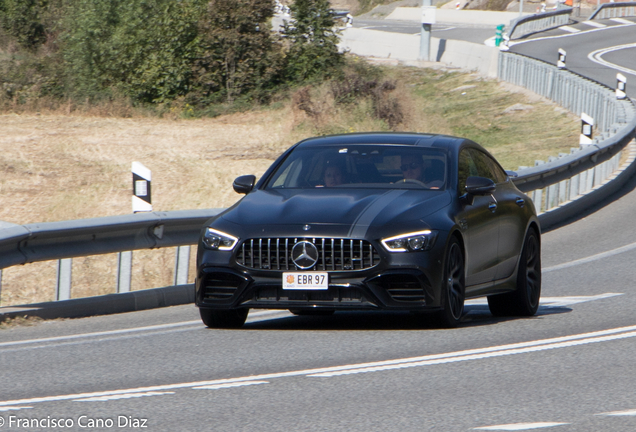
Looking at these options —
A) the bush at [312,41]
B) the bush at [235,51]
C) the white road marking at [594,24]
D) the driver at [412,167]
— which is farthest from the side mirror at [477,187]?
the white road marking at [594,24]

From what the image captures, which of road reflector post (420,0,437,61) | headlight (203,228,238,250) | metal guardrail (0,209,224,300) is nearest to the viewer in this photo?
headlight (203,228,238,250)

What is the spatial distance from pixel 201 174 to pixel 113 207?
Answer: 371 centimetres

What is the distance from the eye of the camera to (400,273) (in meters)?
7.94

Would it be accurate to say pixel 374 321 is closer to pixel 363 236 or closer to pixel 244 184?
pixel 363 236

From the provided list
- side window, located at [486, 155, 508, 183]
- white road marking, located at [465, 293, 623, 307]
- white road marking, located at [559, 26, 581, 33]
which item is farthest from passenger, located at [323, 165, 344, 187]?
white road marking, located at [559, 26, 581, 33]

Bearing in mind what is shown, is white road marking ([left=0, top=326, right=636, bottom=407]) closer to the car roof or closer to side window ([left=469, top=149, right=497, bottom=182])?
side window ([left=469, top=149, right=497, bottom=182])

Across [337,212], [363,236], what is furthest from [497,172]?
[363,236]

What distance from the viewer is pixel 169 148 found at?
2797 cm

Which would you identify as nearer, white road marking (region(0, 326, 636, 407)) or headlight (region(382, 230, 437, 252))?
white road marking (region(0, 326, 636, 407))

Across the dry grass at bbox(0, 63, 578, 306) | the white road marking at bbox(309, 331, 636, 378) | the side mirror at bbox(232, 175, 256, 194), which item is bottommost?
Answer: the dry grass at bbox(0, 63, 578, 306)

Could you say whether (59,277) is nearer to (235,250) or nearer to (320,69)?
(235,250)

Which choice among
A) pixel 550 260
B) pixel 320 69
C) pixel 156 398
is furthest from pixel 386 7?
pixel 156 398

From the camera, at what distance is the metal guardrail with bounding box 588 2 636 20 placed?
73.8 metres

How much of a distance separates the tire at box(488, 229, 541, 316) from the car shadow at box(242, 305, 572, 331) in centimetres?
10
